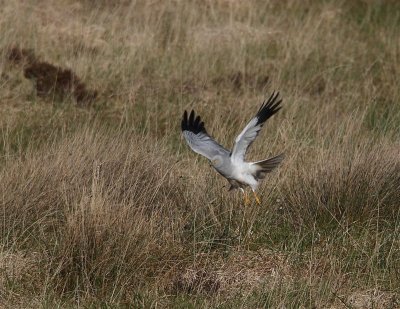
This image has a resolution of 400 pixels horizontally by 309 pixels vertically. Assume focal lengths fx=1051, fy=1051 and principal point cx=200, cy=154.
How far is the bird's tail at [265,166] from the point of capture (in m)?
6.12

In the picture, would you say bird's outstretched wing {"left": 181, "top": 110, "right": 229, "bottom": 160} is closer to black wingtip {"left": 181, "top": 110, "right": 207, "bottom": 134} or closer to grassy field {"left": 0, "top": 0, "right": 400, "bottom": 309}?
black wingtip {"left": 181, "top": 110, "right": 207, "bottom": 134}

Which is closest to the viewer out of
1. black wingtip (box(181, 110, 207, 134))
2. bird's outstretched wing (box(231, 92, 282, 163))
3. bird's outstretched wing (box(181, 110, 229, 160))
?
bird's outstretched wing (box(231, 92, 282, 163))

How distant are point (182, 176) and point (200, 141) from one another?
520mm

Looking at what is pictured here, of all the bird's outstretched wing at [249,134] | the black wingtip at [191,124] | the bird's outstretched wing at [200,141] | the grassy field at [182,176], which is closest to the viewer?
the grassy field at [182,176]

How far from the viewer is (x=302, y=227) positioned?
243 inches

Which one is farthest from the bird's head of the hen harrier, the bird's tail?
the bird's tail

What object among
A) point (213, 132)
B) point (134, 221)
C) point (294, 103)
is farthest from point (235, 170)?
point (294, 103)

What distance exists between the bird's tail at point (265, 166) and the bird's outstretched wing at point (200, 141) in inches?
8.2

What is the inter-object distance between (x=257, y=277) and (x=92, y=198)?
3.21 ft

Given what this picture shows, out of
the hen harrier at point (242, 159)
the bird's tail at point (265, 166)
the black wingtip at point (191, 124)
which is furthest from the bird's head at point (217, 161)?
the black wingtip at point (191, 124)

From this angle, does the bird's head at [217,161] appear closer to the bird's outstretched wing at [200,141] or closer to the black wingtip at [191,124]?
Answer: the bird's outstretched wing at [200,141]

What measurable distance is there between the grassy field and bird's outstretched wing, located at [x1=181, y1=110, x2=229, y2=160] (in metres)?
0.25

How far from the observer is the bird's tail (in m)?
6.12

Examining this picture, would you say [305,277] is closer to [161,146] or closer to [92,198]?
[92,198]
